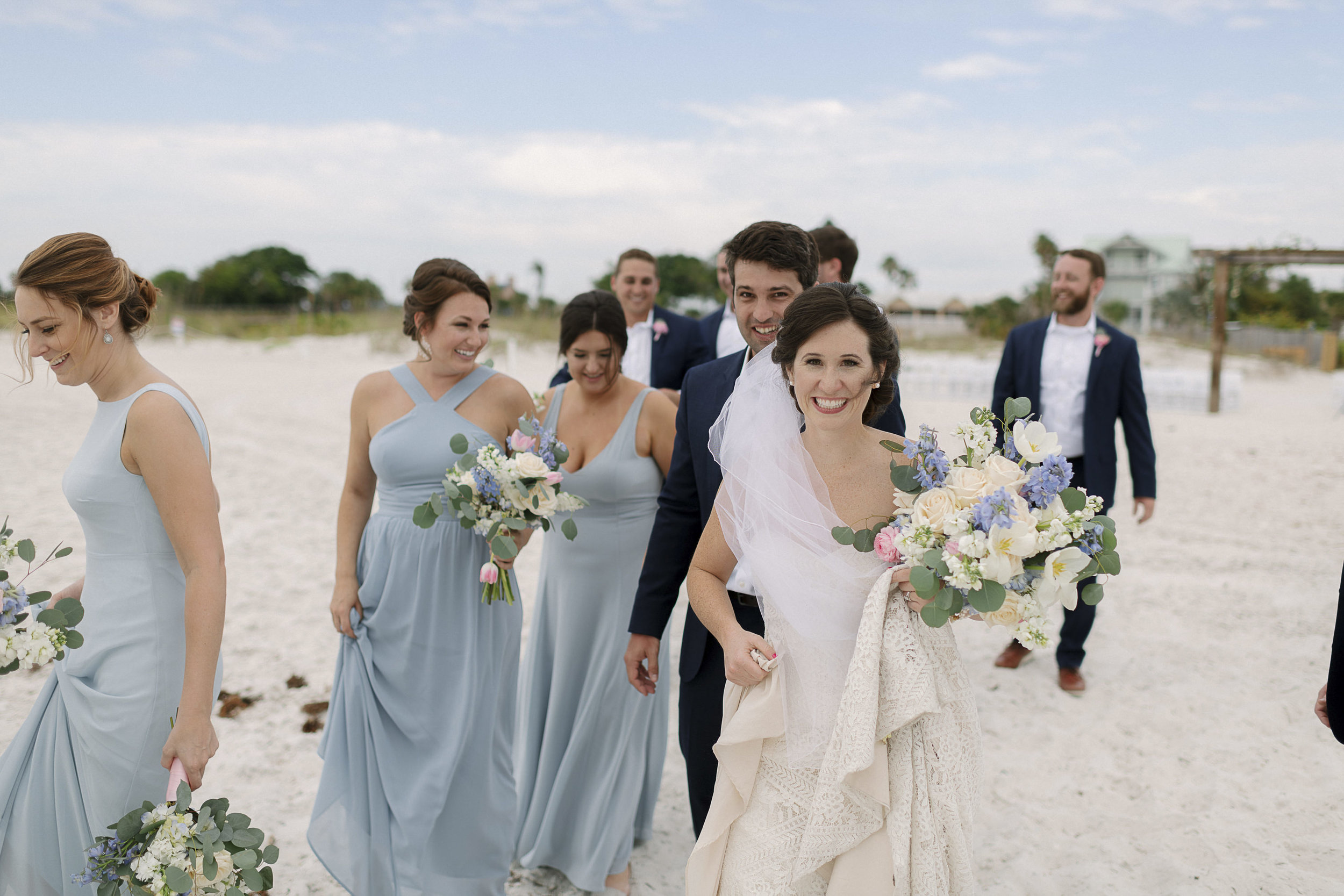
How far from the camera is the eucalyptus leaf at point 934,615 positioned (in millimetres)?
2100

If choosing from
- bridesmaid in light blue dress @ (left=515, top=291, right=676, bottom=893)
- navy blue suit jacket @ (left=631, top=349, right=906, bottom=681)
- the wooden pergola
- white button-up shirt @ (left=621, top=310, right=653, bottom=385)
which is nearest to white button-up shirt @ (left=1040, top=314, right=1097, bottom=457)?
white button-up shirt @ (left=621, top=310, right=653, bottom=385)

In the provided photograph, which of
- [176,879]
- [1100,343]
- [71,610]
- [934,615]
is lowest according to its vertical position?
[176,879]

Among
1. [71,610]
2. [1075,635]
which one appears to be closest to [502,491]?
[71,610]

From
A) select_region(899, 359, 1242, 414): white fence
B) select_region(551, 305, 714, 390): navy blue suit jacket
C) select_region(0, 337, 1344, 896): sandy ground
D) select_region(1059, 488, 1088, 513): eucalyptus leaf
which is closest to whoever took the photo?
select_region(1059, 488, 1088, 513): eucalyptus leaf

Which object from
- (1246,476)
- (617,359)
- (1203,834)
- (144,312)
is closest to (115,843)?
(144,312)

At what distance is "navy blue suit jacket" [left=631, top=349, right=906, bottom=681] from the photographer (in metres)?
3.06

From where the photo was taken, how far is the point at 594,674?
156 inches

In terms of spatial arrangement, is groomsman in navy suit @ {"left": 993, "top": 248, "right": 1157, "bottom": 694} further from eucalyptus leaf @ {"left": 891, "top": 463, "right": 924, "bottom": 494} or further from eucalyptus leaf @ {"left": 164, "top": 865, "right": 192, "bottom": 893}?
eucalyptus leaf @ {"left": 164, "top": 865, "right": 192, "bottom": 893}

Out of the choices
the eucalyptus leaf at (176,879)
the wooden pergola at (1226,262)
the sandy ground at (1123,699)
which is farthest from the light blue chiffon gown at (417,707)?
the wooden pergola at (1226,262)

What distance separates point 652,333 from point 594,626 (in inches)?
129

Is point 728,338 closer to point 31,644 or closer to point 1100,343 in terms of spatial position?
point 1100,343

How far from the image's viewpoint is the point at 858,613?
2.39 meters

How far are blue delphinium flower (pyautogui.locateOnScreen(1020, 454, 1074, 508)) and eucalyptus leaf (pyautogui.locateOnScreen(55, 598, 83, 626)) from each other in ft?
8.19

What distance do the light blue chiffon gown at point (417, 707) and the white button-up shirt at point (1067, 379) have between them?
159 inches
